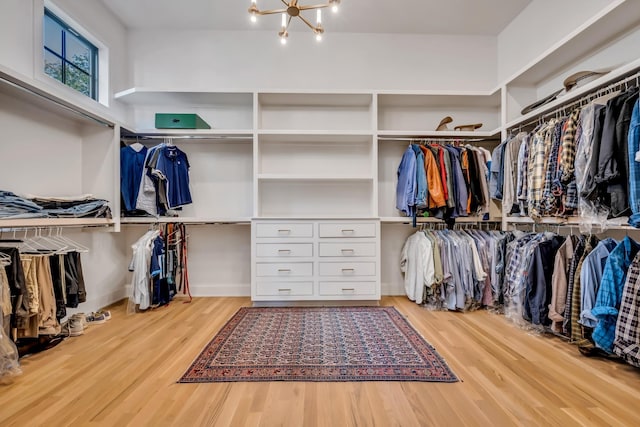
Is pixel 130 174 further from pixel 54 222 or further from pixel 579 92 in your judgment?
pixel 579 92

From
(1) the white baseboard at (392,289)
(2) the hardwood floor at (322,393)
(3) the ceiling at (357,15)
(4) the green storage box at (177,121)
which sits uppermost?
(3) the ceiling at (357,15)

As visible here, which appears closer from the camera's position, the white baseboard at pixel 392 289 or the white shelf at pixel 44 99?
the white shelf at pixel 44 99

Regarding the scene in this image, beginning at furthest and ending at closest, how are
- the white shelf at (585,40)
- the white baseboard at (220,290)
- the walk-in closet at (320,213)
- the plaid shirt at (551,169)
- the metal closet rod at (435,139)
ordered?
the white baseboard at (220,290) → the metal closet rod at (435,139) → the plaid shirt at (551,169) → the white shelf at (585,40) → the walk-in closet at (320,213)

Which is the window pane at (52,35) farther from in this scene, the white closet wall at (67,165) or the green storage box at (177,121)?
the green storage box at (177,121)

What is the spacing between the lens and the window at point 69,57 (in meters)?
2.59

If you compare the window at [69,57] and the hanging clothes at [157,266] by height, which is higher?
the window at [69,57]

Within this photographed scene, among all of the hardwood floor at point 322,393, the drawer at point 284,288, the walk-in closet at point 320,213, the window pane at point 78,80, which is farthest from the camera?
the drawer at point 284,288

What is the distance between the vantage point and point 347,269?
307cm

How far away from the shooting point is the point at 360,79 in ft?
11.7

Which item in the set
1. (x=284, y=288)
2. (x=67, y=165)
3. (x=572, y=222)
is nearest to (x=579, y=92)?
(x=572, y=222)

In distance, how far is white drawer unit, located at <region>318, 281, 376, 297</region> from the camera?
3059 mm

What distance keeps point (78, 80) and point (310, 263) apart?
281cm

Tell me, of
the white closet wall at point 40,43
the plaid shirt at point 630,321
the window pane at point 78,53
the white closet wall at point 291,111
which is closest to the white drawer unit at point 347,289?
the white closet wall at point 291,111

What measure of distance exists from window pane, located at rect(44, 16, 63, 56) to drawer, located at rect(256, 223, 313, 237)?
90.7 inches
